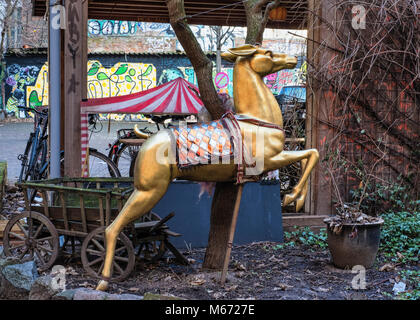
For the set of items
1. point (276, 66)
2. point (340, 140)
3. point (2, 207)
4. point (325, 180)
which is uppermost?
point (276, 66)

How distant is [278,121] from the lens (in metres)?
4.42

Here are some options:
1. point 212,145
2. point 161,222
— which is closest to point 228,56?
point 212,145

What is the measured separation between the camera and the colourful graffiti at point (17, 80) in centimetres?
2352

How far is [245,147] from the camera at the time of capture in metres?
4.23

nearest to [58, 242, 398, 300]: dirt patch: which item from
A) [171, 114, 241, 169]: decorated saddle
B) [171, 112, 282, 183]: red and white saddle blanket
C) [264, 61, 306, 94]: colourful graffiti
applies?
[171, 112, 282, 183]: red and white saddle blanket

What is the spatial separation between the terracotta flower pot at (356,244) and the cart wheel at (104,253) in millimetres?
2177

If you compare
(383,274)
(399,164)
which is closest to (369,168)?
(399,164)

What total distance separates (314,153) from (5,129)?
58.7 ft

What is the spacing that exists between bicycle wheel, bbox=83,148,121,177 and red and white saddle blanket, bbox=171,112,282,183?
3722 millimetres

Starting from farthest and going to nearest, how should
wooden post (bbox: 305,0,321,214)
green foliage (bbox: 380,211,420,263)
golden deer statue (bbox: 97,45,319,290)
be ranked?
wooden post (bbox: 305,0,321,214), green foliage (bbox: 380,211,420,263), golden deer statue (bbox: 97,45,319,290)

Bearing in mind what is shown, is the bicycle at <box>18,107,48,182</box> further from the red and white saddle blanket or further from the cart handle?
the red and white saddle blanket

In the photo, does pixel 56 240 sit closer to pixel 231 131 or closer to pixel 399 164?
pixel 231 131

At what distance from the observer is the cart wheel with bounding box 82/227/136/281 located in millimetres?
4629

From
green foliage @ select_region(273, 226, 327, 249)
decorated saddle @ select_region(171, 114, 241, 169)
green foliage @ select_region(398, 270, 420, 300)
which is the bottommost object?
green foliage @ select_region(273, 226, 327, 249)
